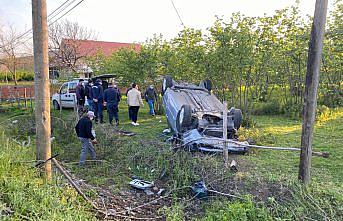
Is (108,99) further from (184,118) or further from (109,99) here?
(184,118)

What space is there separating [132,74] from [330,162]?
10.8 metres

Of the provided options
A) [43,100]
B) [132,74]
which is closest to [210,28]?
[132,74]

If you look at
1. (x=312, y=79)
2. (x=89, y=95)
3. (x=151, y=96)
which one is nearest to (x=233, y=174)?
(x=312, y=79)

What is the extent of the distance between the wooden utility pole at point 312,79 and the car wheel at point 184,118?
150 inches

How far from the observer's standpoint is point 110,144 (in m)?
8.60

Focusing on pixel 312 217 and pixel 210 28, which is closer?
pixel 312 217

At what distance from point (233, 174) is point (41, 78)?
3.63 m

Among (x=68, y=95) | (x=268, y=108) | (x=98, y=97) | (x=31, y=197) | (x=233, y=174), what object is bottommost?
(x=233, y=174)

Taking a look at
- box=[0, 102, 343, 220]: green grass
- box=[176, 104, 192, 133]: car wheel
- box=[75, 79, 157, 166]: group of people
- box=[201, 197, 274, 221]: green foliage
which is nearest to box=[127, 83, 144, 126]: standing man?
box=[75, 79, 157, 166]: group of people

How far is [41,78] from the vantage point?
474 centimetres

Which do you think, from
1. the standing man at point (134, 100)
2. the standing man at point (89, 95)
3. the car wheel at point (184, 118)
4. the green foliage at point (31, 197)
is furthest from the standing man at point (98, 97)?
the green foliage at point (31, 197)

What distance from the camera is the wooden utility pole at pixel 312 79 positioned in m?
4.33

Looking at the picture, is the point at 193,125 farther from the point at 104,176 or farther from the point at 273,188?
the point at 273,188

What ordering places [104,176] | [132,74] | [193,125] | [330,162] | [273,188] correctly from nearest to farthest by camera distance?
1. [273,188]
2. [104,176]
3. [330,162]
4. [193,125]
5. [132,74]
